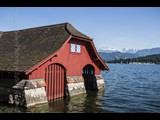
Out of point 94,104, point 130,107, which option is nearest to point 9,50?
point 94,104

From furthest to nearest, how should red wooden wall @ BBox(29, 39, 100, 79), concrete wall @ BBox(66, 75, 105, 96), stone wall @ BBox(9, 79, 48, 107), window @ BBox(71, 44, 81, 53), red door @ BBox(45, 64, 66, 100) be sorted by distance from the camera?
window @ BBox(71, 44, 81, 53) → concrete wall @ BBox(66, 75, 105, 96) → red door @ BBox(45, 64, 66, 100) → red wooden wall @ BBox(29, 39, 100, 79) → stone wall @ BBox(9, 79, 48, 107)

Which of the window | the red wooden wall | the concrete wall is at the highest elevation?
the window

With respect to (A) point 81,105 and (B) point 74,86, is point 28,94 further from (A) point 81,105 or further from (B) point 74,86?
(B) point 74,86

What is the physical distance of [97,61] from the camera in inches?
1096

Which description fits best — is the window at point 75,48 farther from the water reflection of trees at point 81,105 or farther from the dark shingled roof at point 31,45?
the water reflection of trees at point 81,105

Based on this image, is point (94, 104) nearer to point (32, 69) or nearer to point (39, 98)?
point (39, 98)

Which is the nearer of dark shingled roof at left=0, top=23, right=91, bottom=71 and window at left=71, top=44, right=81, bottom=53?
dark shingled roof at left=0, top=23, right=91, bottom=71

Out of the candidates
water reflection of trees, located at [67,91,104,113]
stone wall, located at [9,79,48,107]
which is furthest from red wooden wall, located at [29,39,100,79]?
water reflection of trees, located at [67,91,104,113]

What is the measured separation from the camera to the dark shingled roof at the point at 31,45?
1810 centimetres

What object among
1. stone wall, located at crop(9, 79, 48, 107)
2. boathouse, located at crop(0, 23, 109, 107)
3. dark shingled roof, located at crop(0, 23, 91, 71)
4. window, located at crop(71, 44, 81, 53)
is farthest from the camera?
window, located at crop(71, 44, 81, 53)

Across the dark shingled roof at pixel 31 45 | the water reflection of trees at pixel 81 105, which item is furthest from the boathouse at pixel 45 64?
the water reflection of trees at pixel 81 105

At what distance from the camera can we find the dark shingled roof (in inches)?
712

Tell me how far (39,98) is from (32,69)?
269 centimetres

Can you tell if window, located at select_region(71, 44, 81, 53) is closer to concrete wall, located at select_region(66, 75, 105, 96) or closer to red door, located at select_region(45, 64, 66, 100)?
red door, located at select_region(45, 64, 66, 100)
